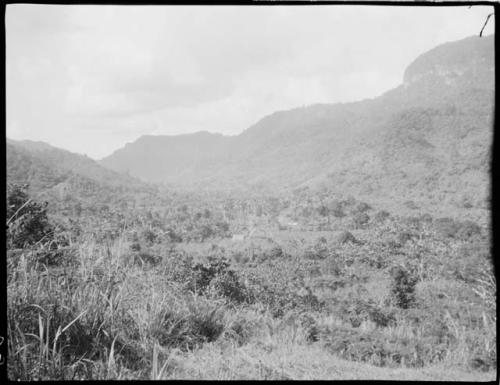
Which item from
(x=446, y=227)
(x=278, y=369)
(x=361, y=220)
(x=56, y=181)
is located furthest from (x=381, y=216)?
(x=278, y=369)

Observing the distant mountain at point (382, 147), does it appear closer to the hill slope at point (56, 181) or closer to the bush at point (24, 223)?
the hill slope at point (56, 181)

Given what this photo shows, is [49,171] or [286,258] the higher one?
[49,171]

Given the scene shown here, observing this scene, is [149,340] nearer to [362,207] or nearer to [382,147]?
[362,207]

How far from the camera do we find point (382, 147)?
43.1 m

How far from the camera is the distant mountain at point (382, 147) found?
3478 centimetres

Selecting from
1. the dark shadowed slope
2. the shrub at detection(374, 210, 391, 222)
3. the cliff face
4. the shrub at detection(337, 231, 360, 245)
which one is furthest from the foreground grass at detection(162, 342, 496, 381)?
the cliff face

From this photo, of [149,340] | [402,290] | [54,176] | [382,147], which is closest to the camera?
[149,340]

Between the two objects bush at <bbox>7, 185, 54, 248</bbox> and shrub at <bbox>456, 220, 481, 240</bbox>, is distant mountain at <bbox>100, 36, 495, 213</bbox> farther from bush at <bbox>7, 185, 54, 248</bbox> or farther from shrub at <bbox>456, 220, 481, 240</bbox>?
bush at <bbox>7, 185, 54, 248</bbox>

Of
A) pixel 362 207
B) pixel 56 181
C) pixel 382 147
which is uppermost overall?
pixel 382 147

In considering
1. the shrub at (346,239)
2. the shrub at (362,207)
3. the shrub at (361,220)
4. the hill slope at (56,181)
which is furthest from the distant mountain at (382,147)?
the hill slope at (56,181)

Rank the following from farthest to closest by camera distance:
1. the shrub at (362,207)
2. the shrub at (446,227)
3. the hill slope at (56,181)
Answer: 1. the shrub at (362,207)
2. the hill slope at (56,181)
3. the shrub at (446,227)

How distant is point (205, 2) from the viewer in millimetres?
1739

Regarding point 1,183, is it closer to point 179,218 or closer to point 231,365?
point 231,365

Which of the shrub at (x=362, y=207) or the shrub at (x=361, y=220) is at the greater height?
the shrub at (x=362, y=207)
